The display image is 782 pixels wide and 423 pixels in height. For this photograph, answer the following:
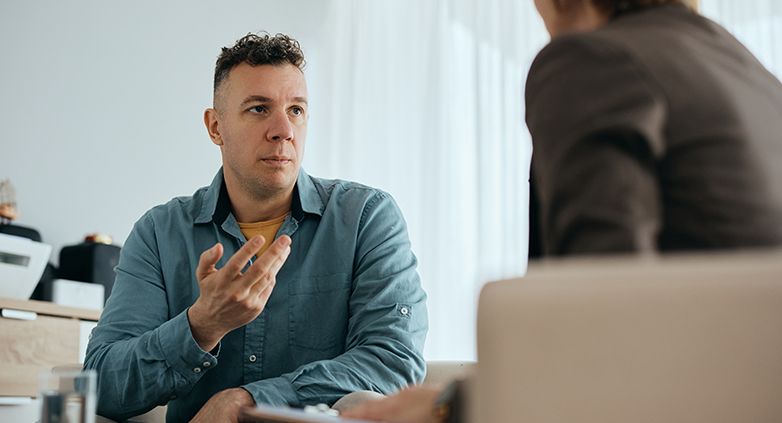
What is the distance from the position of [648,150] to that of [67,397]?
0.84 meters

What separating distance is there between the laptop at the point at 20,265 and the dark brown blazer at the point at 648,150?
290 cm

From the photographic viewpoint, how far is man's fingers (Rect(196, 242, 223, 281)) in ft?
5.45

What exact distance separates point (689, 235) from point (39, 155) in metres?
3.66

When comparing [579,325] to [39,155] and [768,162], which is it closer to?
[768,162]

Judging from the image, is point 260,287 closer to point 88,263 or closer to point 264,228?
point 264,228

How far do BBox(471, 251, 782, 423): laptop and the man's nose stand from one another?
5.64 ft

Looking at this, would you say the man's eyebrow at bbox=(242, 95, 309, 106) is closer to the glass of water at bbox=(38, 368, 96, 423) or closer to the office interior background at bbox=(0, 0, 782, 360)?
the glass of water at bbox=(38, 368, 96, 423)

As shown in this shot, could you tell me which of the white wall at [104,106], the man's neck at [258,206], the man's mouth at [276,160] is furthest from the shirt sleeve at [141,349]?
the white wall at [104,106]

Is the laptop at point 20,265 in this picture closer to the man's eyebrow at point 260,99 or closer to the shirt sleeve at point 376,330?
the man's eyebrow at point 260,99

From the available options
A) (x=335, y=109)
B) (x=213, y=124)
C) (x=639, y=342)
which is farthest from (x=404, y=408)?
(x=335, y=109)

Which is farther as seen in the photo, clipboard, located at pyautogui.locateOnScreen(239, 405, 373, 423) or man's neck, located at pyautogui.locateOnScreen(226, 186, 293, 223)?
man's neck, located at pyautogui.locateOnScreen(226, 186, 293, 223)

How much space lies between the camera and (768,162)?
87 cm

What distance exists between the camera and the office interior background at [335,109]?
4.04 metres

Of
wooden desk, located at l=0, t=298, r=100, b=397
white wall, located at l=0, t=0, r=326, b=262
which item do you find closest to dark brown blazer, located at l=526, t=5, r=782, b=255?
wooden desk, located at l=0, t=298, r=100, b=397
